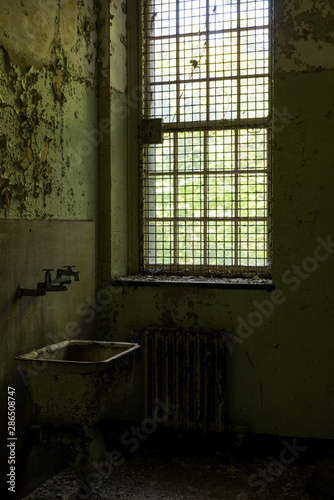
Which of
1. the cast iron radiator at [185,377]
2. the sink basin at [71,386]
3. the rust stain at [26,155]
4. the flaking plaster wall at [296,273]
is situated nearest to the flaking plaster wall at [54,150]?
the rust stain at [26,155]

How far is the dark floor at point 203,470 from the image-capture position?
2.92 metres

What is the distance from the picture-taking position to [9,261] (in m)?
2.62

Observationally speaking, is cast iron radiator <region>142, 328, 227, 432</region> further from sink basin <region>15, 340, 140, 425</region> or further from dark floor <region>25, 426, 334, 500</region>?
sink basin <region>15, 340, 140, 425</region>

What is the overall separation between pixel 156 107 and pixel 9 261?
5.66 ft

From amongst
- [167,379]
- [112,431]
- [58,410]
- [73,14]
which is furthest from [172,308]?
[73,14]

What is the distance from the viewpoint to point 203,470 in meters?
3.19

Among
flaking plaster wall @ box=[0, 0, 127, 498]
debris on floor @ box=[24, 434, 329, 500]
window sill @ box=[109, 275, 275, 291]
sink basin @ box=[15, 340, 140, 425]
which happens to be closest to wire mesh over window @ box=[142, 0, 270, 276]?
window sill @ box=[109, 275, 275, 291]

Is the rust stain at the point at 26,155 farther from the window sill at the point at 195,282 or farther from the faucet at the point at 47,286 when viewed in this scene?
the window sill at the point at 195,282

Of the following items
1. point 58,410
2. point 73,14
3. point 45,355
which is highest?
point 73,14

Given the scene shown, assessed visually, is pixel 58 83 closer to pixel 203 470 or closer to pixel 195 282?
pixel 195 282

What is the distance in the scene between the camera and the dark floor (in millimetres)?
2916

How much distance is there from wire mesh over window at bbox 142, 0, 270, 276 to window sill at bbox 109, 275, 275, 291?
0.11 metres

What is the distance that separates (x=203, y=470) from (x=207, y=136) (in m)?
2.11

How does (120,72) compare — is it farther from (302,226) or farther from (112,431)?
(112,431)
